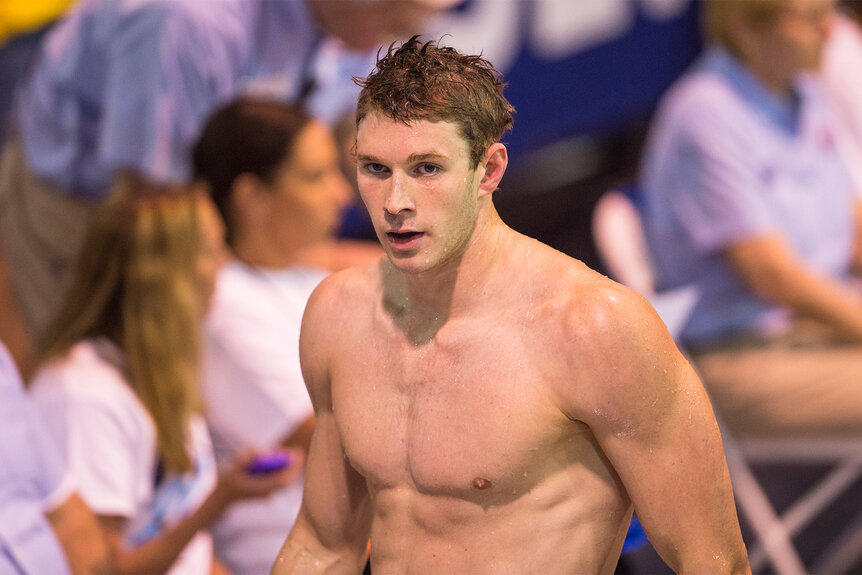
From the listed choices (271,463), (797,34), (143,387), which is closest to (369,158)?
(271,463)

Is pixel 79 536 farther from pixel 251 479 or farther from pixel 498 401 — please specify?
pixel 498 401

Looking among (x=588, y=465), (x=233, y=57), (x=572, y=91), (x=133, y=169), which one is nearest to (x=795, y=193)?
(x=572, y=91)

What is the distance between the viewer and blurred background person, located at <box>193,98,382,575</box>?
9.96 feet

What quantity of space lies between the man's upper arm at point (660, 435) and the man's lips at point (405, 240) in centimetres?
26

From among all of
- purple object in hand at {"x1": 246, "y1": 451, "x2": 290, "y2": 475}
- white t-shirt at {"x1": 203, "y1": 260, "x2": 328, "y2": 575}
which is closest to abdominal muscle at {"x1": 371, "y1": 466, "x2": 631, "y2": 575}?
purple object in hand at {"x1": 246, "y1": 451, "x2": 290, "y2": 475}

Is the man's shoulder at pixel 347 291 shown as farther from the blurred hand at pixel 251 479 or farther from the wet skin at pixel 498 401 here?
the blurred hand at pixel 251 479

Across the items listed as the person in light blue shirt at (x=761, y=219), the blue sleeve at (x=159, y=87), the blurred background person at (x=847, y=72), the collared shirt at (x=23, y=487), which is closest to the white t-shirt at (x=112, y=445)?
the collared shirt at (x=23, y=487)

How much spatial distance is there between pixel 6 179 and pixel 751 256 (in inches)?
106

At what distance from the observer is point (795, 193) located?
3967mm

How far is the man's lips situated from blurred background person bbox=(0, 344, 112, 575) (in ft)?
3.44

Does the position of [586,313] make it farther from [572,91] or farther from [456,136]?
[572,91]

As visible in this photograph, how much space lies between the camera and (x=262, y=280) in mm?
3348

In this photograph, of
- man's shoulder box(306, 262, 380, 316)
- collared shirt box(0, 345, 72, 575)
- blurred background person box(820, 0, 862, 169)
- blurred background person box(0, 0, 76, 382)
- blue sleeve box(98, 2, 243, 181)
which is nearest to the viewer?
man's shoulder box(306, 262, 380, 316)

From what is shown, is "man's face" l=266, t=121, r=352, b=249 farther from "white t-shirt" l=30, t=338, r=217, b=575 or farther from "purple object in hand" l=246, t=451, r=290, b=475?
"purple object in hand" l=246, t=451, r=290, b=475
